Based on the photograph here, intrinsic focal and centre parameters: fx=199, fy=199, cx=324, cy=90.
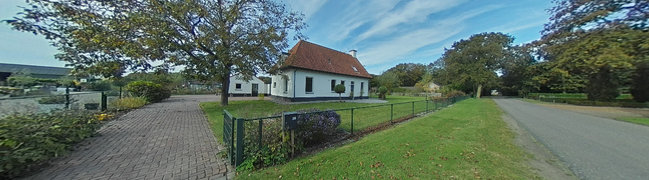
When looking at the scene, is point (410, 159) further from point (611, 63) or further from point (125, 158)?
point (611, 63)

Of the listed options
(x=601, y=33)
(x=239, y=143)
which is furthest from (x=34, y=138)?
(x=601, y=33)

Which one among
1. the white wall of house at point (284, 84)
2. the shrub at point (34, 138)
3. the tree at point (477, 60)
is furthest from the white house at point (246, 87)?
the tree at point (477, 60)

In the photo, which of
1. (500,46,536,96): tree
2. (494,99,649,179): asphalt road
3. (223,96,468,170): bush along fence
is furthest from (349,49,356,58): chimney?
(500,46,536,96): tree

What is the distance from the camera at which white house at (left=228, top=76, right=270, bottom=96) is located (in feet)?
87.6

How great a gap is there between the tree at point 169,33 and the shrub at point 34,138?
12.2ft

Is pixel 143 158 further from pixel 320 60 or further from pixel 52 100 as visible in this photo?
pixel 320 60

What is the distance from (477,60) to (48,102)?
4617 centimetres

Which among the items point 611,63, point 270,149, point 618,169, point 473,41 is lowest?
point 618,169

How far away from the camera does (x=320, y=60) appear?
1884 centimetres

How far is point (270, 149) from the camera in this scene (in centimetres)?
351

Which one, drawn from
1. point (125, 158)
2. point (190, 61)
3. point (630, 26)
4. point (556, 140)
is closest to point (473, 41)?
point (630, 26)

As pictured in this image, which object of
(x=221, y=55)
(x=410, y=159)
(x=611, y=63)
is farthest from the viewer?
(x=221, y=55)

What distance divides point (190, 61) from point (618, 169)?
14.0 meters

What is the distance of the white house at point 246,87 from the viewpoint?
26.7m
